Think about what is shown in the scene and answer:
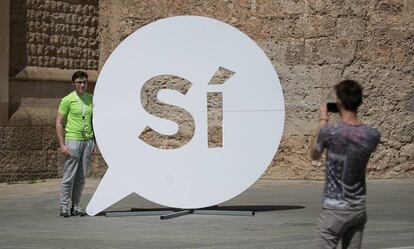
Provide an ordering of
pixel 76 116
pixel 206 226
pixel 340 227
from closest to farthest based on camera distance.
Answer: pixel 340 227 → pixel 206 226 → pixel 76 116

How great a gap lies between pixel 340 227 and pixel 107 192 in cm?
615

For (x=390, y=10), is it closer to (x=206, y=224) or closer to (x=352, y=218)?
(x=206, y=224)

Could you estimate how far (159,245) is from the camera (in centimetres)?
983

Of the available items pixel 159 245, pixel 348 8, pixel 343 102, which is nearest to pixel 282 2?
pixel 348 8

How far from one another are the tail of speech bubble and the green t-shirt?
1.63ft

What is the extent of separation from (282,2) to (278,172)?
2.62 meters

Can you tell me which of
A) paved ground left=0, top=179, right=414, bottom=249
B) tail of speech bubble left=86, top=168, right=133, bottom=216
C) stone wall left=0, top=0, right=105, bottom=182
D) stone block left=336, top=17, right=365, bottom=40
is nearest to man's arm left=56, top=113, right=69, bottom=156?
tail of speech bubble left=86, top=168, right=133, bottom=216

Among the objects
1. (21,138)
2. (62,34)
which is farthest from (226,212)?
(62,34)

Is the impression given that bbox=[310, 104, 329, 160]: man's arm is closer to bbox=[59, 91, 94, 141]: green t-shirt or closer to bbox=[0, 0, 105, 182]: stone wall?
bbox=[59, 91, 94, 141]: green t-shirt

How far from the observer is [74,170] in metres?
12.4

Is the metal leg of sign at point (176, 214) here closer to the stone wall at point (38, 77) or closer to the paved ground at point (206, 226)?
the paved ground at point (206, 226)

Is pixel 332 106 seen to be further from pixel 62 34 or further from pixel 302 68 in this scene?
pixel 62 34

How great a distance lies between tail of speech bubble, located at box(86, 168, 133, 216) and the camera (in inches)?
489

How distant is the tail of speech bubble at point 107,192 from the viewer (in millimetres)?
12414
